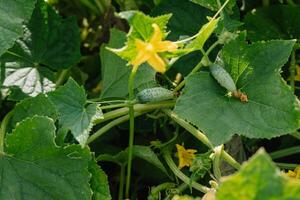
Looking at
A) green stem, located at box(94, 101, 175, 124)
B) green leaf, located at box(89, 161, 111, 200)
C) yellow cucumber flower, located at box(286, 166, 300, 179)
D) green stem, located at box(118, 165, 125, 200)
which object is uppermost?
green stem, located at box(94, 101, 175, 124)

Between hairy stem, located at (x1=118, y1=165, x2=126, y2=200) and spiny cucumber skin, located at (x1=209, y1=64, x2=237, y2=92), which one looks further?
hairy stem, located at (x1=118, y1=165, x2=126, y2=200)

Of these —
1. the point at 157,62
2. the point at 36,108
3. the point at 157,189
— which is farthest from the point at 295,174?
the point at 36,108

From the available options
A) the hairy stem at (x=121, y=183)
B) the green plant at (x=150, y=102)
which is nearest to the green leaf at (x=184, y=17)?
the green plant at (x=150, y=102)

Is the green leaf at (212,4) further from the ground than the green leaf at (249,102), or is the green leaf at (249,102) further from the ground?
the green leaf at (212,4)

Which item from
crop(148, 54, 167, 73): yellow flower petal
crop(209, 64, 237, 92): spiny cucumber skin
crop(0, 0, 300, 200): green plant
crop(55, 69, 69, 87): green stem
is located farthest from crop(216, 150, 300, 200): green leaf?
crop(55, 69, 69, 87): green stem

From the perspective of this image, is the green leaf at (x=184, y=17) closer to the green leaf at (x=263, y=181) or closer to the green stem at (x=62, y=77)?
the green stem at (x=62, y=77)

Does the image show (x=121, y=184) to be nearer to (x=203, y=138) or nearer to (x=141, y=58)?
(x=203, y=138)

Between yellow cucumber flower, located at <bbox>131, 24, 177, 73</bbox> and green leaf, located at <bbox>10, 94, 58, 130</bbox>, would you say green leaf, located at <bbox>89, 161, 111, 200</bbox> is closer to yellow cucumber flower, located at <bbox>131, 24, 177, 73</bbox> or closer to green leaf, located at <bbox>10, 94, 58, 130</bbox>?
green leaf, located at <bbox>10, 94, 58, 130</bbox>

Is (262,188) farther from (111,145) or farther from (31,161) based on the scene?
(111,145)
